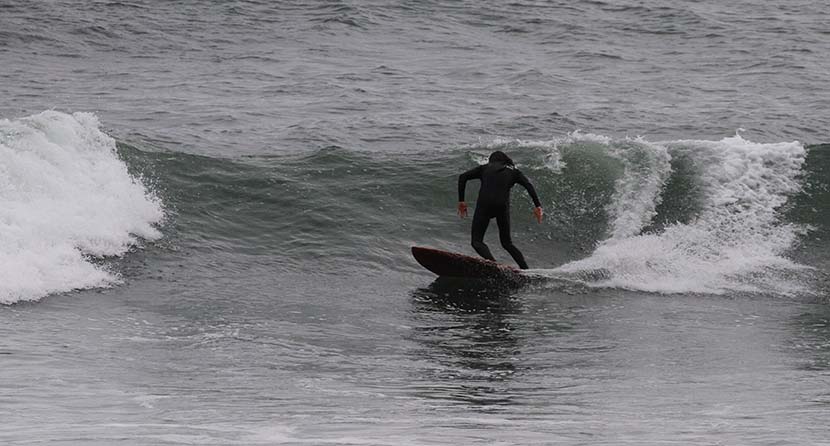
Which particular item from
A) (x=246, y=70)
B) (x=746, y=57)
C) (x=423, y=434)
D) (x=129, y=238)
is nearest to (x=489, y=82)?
(x=246, y=70)

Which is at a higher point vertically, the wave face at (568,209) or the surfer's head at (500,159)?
the surfer's head at (500,159)

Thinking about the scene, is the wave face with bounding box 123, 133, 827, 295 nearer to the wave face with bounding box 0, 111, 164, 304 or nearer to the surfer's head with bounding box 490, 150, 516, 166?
the wave face with bounding box 0, 111, 164, 304

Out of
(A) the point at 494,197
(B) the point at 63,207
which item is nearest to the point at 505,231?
(A) the point at 494,197

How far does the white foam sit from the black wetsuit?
67cm

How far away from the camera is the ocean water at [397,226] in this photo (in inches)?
319

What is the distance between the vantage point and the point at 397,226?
53.0ft

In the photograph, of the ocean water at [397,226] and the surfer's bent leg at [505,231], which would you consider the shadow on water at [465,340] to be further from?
the surfer's bent leg at [505,231]

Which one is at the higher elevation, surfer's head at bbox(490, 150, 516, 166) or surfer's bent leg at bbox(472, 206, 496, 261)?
surfer's head at bbox(490, 150, 516, 166)

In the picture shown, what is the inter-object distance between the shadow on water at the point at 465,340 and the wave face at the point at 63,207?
3240mm

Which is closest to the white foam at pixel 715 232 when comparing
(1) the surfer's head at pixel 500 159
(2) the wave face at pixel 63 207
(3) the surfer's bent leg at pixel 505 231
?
(3) the surfer's bent leg at pixel 505 231

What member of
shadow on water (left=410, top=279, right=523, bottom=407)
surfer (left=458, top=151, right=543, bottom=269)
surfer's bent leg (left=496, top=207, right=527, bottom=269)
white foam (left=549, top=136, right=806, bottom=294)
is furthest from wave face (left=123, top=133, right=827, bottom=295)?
shadow on water (left=410, top=279, right=523, bottom=407)

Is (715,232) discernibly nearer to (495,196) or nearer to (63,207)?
(495,196)

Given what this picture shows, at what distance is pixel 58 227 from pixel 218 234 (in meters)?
2.25

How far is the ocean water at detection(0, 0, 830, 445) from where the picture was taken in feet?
26.6
